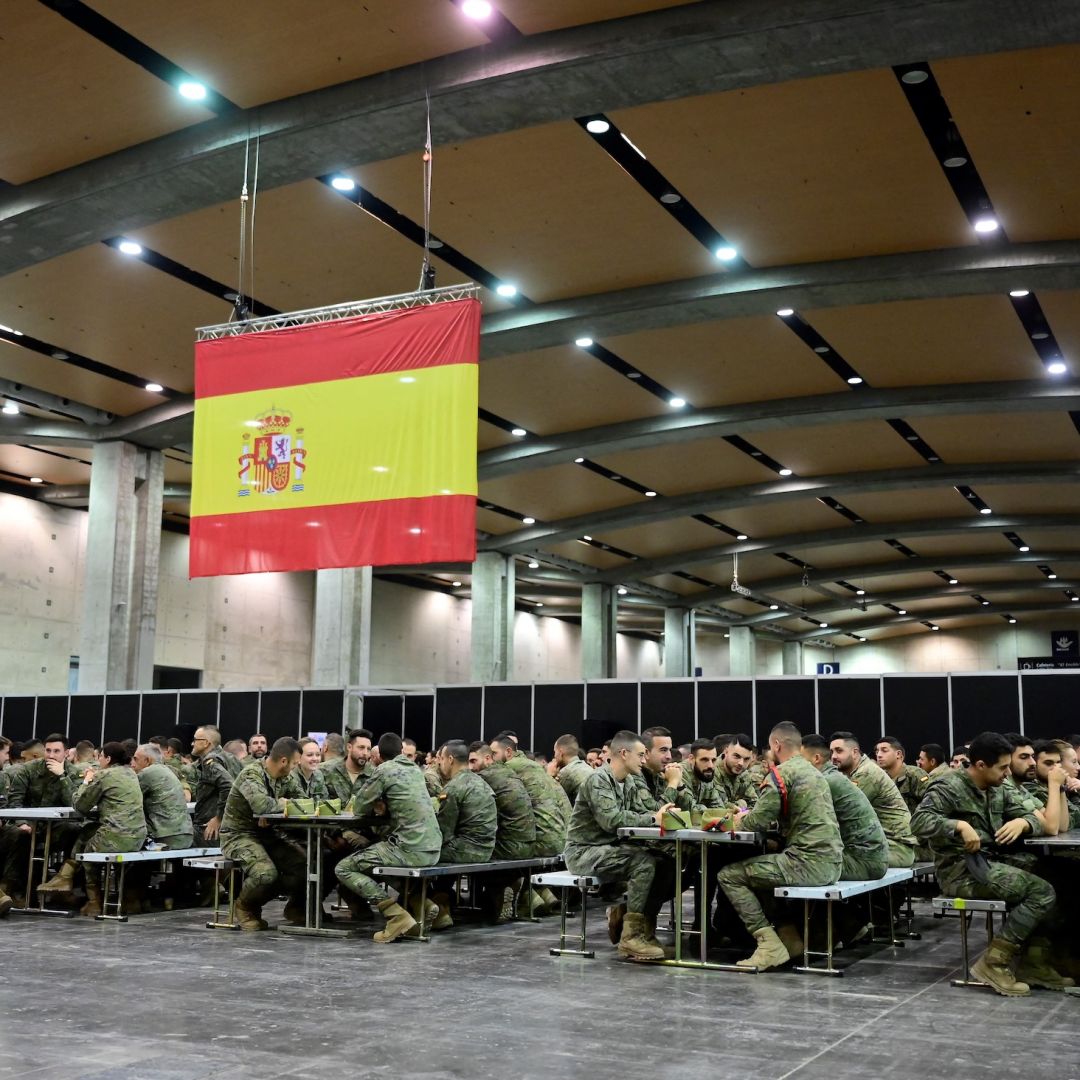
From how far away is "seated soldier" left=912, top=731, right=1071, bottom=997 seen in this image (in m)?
6.77

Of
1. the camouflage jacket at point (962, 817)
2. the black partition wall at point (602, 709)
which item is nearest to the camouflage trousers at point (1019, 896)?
the camouflage jacket at point (962, 817)

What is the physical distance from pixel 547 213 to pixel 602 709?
869cm

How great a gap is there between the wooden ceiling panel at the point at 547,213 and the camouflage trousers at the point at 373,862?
6289 mm

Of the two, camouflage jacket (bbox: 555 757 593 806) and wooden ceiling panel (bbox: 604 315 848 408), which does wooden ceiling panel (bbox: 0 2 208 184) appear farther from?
wooden ceiling panel (bbox: 604 315 848 408)

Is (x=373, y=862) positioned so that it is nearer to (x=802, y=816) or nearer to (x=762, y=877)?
(x=762, y=877)

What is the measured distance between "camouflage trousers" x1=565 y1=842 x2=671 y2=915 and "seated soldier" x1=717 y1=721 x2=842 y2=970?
1.62ft

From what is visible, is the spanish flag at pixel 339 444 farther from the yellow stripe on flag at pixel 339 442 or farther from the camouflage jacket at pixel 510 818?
the camouflage jacket at pixel 510 818

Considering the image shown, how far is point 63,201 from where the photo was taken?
1204 centimetres

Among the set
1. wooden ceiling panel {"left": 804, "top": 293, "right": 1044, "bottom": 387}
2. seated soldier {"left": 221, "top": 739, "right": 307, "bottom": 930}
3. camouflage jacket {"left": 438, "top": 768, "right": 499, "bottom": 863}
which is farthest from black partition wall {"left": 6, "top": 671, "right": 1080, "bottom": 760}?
seated soldier {"left": 221, "top": 739, "right": 307, "bottom": 930}

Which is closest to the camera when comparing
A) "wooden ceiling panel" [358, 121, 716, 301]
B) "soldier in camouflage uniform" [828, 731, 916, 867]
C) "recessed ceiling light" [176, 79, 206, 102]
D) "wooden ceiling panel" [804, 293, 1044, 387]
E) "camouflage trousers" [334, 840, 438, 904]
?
"camouflage trousers" [334, 840, 438, 904]

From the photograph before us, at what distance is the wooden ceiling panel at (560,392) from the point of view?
57.1ft

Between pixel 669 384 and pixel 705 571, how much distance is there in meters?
14.9

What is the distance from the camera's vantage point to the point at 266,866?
9250 mm

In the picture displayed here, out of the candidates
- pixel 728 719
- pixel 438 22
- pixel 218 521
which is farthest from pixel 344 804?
pixel 728 719
